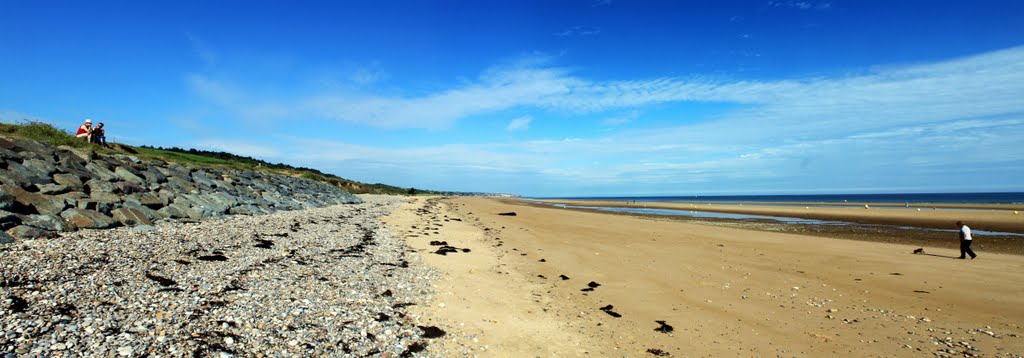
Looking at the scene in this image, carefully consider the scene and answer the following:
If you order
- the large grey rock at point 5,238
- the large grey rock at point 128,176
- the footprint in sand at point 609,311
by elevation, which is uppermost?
the large grey rock at point 128,176

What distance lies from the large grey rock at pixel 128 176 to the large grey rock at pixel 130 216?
155 inches

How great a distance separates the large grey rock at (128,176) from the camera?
15.3m

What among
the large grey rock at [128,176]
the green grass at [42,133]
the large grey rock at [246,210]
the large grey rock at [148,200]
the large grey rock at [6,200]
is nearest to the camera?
the large grey rock at [6,200]

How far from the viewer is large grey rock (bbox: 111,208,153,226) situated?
38.1ft

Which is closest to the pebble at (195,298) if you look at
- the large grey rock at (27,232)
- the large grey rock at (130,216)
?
the large grey rock at (27,232)

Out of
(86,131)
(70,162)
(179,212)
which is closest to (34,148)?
(70,162)

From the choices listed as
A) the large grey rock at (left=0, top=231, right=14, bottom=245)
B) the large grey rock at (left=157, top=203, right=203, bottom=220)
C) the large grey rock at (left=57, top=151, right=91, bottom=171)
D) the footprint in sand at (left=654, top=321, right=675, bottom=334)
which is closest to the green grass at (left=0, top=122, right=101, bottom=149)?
the large grey rock at (left=57, top=151, right=91, bottom=171)

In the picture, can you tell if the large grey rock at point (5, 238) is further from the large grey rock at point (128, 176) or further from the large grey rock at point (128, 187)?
the large grey rock at point (128, 176)

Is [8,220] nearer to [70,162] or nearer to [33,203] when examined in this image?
[33,203]

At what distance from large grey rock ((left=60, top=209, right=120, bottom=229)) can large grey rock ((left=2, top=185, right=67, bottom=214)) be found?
0.28 m

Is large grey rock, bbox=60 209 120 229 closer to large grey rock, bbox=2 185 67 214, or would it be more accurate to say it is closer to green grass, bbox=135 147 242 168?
large grey rock, bbox=2 185 67 214

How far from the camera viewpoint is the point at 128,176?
15438mm

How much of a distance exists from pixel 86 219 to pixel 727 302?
1572cm

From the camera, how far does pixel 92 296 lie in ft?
19.4
